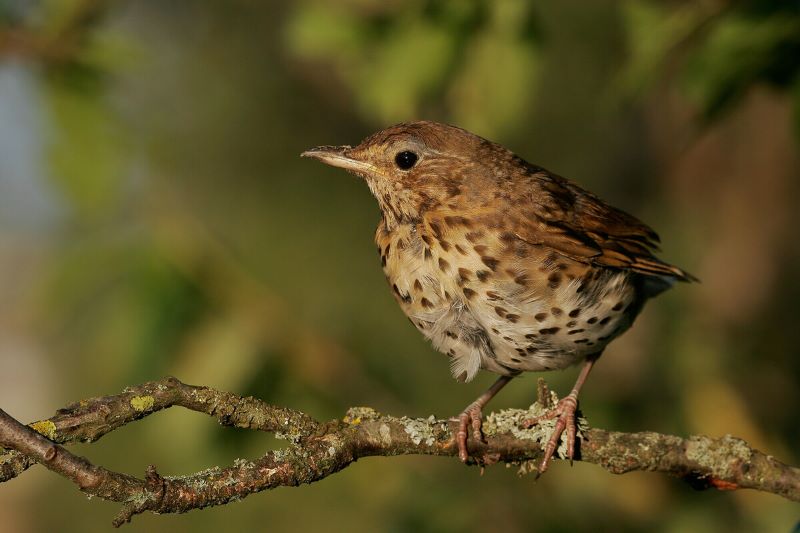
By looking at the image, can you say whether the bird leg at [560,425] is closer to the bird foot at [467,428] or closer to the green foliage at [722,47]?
the bird foot at [467,428]

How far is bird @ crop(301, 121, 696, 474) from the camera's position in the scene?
373 cm

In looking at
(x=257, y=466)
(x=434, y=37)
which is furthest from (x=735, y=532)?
(x=257, y=466)

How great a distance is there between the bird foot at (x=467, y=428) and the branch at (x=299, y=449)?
0.04 meters

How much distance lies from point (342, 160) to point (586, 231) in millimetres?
1053

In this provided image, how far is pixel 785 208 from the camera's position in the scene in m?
6.83

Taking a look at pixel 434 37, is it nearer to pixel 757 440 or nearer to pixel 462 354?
pixel 462 354

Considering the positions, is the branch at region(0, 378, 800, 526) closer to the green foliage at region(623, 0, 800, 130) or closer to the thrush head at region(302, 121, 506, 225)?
the thrush head at region(302, 121, 506, 225)

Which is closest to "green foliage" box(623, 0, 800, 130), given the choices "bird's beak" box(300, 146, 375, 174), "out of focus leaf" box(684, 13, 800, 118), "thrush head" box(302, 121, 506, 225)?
"out of focus leaf" box(684, 13, 800, 118)

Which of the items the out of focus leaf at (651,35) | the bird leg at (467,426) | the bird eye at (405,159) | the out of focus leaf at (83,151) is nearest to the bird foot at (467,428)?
the bird leg at (467,426)

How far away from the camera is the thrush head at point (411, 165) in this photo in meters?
4.04

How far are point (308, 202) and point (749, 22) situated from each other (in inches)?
227

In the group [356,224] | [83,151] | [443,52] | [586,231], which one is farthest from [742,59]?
[356,224]

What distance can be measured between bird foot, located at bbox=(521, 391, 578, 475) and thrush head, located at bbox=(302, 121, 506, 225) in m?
0.95

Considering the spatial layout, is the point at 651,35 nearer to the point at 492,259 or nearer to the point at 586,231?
the point at 586,231
